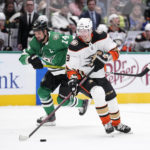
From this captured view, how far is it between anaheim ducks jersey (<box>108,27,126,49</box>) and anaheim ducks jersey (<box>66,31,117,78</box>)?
3.21 m

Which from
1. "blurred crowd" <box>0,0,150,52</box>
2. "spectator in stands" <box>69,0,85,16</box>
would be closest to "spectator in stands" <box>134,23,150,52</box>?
"blurred crowd" <box>0,0,150,52</box>

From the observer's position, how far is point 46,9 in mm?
8117

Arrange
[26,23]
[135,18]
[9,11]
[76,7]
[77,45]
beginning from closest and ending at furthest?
[77,45], [26,23], [9,11], [76,7], [135,18]

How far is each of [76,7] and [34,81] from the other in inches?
71.5

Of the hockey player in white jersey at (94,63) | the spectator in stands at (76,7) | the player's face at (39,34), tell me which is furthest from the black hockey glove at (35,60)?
the spectator in stands at (76,7)

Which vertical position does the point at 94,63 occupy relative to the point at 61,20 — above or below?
below

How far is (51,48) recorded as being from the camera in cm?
540

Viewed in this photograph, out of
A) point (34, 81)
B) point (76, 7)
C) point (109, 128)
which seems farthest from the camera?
point (76, 7)

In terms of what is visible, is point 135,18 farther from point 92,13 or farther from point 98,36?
point 98,36

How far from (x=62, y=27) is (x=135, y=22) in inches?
65.7

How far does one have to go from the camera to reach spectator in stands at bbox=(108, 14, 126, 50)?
8.05 m

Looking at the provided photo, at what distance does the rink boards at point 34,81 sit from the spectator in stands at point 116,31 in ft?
1.93

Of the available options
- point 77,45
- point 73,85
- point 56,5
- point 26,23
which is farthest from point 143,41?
point 73,85

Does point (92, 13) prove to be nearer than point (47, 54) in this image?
No
